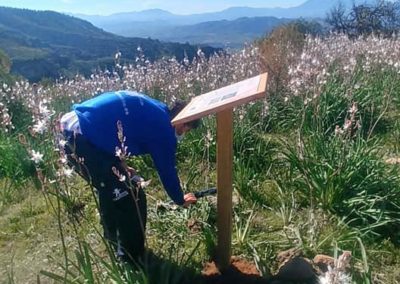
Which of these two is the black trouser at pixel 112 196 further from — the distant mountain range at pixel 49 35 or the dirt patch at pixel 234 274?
the distant mountain range at pixel 49 35

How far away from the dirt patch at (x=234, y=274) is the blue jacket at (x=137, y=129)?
0.65 meters

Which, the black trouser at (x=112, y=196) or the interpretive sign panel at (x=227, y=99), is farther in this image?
the black trouser at (x=112, y=196)

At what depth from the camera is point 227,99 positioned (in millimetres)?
3465

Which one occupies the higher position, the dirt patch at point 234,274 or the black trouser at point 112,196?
the black trouser at point 112,196

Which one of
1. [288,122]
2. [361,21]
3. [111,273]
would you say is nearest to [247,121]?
[288,122]

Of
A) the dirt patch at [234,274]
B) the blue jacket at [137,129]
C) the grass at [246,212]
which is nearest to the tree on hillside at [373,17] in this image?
the grass at [246,212]

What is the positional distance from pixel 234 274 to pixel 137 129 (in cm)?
134

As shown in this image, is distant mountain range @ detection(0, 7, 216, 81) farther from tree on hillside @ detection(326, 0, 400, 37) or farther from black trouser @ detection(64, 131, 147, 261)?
black trouser @ detection(64, 131, 147, 261)

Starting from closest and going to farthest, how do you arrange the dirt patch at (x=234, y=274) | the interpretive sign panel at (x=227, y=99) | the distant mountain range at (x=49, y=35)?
the interpretive sign panel at (x=227, y=99) < the dirt patch at (x=234, y=274) < the distant mountain range at (x=49, y=35)

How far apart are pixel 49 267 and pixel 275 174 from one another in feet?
8.05

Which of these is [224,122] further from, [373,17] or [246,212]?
[373,17]

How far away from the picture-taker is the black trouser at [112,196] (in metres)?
3.84

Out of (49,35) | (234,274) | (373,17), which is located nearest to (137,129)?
(234,274)

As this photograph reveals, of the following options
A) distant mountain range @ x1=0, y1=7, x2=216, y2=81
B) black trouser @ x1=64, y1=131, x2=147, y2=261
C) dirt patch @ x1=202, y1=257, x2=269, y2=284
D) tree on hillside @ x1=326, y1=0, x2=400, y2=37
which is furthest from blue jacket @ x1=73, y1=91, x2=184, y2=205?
distant mountain range @ x1=0, y1=7, x2=216, y2=81
